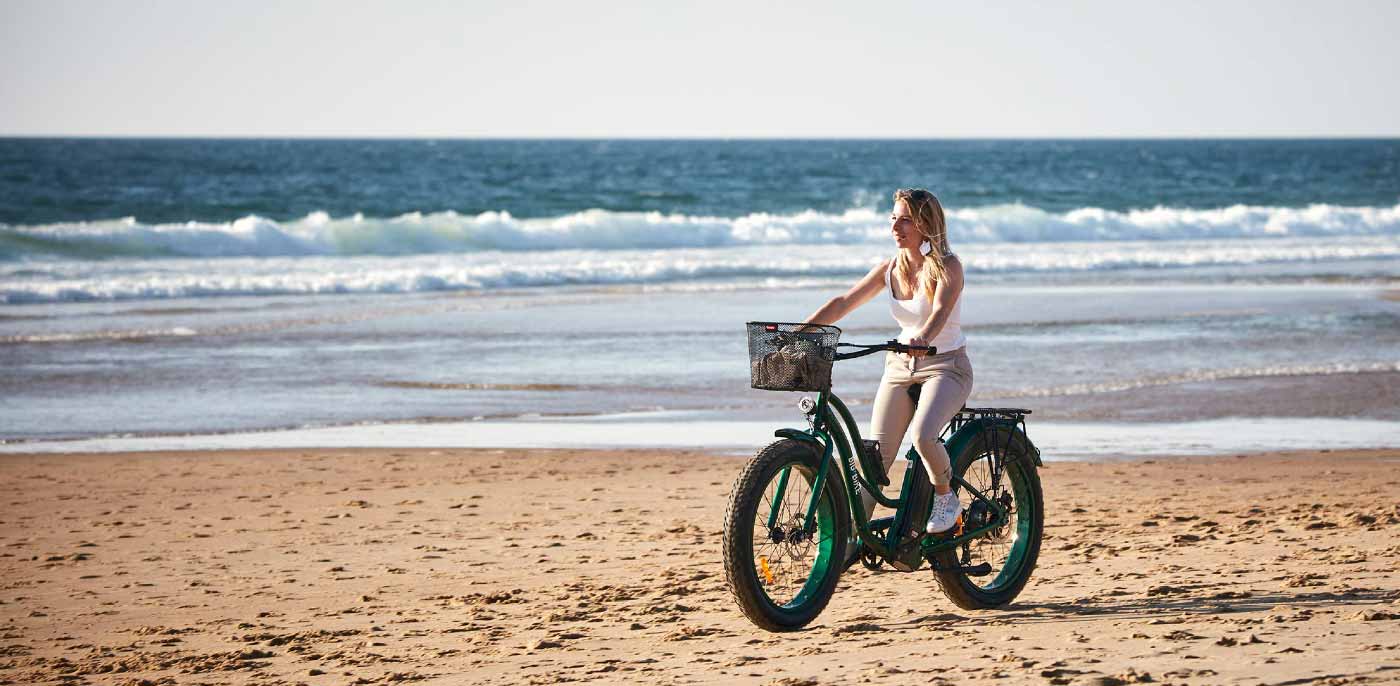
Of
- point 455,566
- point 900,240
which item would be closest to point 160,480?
point 455,566

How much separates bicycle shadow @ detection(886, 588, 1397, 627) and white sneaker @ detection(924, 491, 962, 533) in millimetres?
369

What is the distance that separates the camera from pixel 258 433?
1166 centimetres

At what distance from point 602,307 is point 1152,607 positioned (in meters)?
16.3

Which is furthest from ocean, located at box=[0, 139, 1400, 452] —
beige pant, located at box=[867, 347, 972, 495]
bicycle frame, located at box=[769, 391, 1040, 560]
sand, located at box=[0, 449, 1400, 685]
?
beige pant, located at box=[867, 347, 972, 495]

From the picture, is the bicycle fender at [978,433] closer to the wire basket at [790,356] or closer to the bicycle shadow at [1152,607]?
the bicycle shadow at [1152,607]

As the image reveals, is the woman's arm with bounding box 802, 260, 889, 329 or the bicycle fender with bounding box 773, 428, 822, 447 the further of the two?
the woman's arm with bounding box 802, 260, 889, 329

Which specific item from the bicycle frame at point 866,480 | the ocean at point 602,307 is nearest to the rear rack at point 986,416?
the bicycle frame at point 866,480

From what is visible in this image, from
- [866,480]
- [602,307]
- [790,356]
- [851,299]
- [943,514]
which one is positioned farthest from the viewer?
[602,307]

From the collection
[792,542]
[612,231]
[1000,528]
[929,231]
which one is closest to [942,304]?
[929,231]

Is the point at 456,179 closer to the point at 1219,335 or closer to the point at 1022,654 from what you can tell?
the point at 1219,335

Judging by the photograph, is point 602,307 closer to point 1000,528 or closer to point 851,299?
point 1000,528

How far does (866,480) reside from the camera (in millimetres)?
5770

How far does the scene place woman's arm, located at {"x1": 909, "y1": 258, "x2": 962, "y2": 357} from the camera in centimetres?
557

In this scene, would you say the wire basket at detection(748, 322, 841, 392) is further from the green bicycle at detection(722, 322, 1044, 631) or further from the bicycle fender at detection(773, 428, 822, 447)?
the bicycle fender at detection(773, 428, 822, 447)
